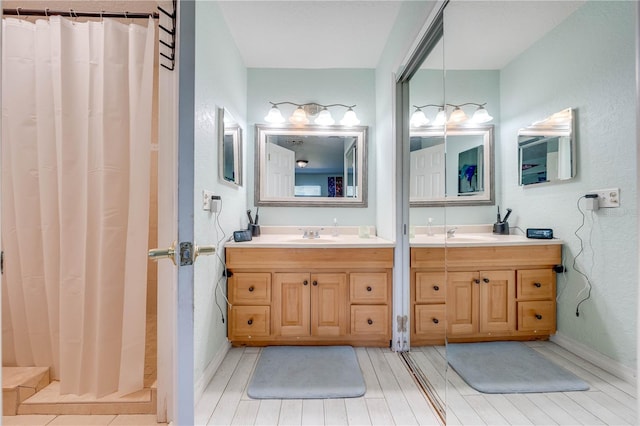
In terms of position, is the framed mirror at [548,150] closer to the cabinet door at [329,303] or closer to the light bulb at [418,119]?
the light bulb at [418,119]

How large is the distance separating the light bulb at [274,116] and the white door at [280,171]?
210 millimetres

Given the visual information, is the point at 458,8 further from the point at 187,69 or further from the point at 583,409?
the point at 583,409

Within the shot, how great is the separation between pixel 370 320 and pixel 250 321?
90cm

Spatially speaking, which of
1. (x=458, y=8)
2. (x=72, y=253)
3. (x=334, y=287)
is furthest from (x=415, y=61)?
(x=72, y=253)

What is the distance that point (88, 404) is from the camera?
133 cm

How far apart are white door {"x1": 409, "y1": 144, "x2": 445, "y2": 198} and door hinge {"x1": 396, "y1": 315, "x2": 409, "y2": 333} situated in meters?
0.91

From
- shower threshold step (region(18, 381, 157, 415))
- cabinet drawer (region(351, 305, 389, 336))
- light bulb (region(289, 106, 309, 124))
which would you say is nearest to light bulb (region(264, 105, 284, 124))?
light bulb (region(289, 106, 309, 124))

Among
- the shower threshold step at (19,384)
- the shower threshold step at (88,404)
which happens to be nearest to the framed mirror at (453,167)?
the shower threshold step at (88,404)

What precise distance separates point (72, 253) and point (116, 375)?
0.69 metres

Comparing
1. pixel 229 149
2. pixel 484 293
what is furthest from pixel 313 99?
pixel 484 293

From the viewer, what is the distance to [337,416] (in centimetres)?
134

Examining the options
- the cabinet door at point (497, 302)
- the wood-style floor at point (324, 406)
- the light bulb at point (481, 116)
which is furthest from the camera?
the light bulb at point (481, 116)

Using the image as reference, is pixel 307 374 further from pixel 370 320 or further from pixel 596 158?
pixel 596 158

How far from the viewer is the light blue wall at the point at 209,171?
1497 mm
